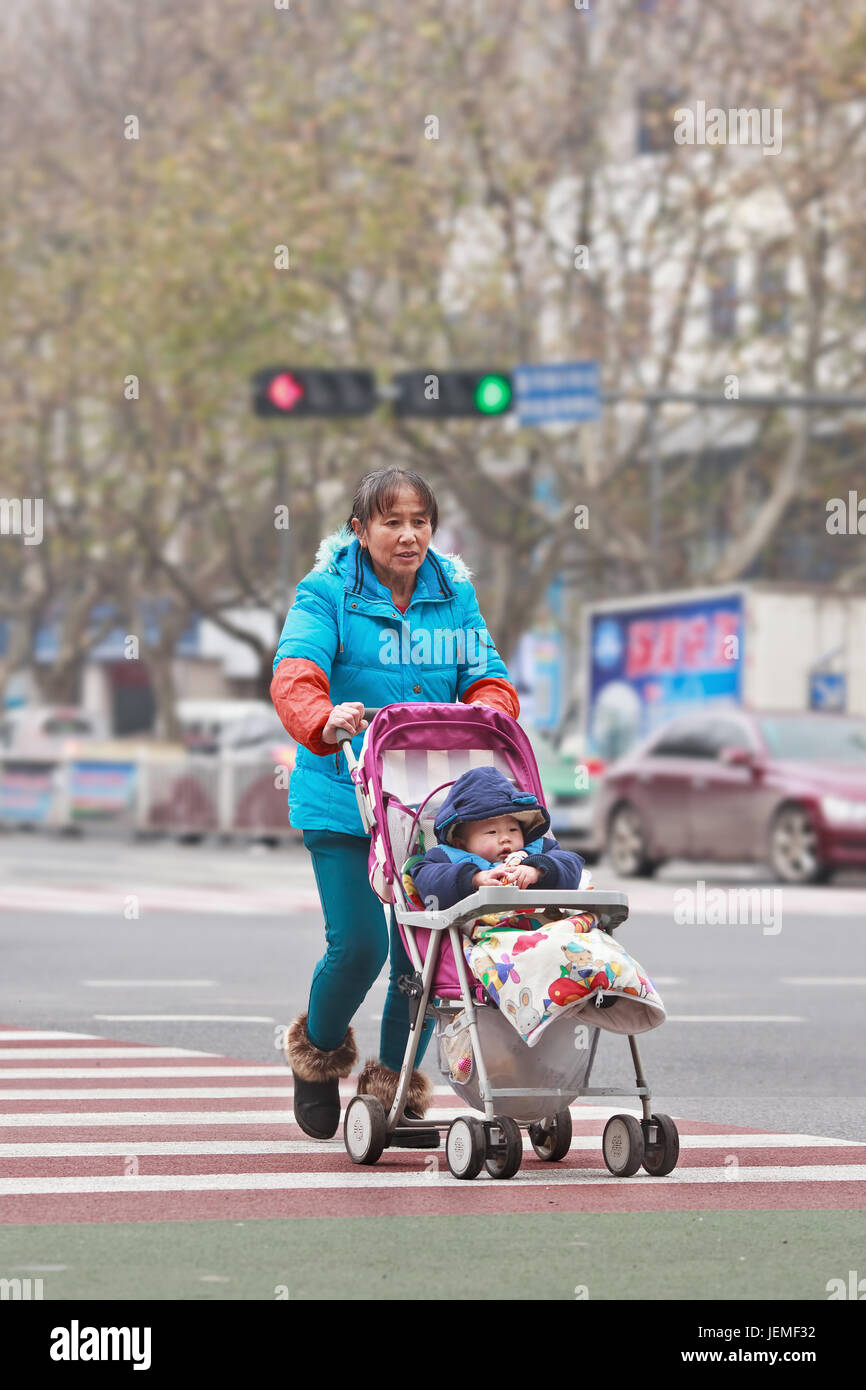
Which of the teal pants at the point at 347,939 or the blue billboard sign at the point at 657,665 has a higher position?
the blue billboard sign at the point at 657,665

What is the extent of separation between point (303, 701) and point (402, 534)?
0.54 meters

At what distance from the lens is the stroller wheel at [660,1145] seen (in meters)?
6.78

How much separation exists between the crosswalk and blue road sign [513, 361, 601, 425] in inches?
740

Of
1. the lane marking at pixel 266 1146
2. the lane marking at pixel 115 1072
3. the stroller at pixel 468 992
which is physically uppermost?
the stroller at pixel 468 992

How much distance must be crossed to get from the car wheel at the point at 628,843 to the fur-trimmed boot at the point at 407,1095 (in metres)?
16.1

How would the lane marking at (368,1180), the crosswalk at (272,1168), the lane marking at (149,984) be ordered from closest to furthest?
1. the crosswalk at (272,1168)
2. the lane marking at (368,1180)
3. the lane marking at (149,984)

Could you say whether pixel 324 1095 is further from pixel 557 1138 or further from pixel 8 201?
pixel 8 201

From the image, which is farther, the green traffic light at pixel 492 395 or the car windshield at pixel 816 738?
the green traffic light at pixel 492 395

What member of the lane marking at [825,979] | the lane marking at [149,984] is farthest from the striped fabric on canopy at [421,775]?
the lane marking at [825,979]

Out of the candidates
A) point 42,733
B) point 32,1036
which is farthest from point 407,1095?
point 42,733

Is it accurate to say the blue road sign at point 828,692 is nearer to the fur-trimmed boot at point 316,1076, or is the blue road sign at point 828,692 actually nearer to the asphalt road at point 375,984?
the asphalt road at point 375,984

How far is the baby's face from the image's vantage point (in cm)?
696

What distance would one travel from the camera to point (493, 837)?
698 centimetres

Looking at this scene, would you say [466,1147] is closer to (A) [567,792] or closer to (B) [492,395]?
(B) [492,395]
